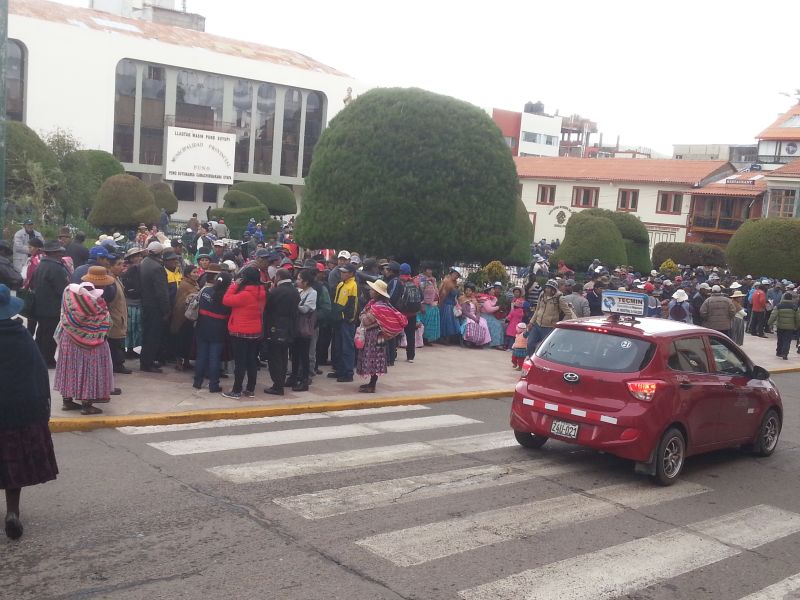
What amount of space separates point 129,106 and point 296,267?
154ft

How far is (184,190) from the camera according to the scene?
198 ft

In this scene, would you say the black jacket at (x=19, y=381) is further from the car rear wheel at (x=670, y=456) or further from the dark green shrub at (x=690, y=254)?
the dark green shrub at (x=690, y=254)

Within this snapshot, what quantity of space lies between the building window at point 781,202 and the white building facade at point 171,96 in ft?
104

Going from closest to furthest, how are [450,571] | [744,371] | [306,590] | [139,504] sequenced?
[306,590] → [450,571] → [139,504] → [744,371]

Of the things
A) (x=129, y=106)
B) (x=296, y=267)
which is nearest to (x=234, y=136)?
(x=129, y=106)

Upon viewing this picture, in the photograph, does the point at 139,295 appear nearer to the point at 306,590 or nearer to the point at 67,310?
the point at 67,310

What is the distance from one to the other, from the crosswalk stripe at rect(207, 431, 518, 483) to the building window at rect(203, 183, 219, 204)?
53.0m

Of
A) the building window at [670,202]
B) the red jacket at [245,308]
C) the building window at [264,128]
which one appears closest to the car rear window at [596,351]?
the red jacket at [245,308]

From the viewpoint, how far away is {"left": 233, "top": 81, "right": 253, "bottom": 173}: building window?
200 feet

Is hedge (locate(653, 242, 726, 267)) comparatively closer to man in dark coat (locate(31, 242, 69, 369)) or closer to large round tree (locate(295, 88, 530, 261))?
large round tree (locate(295, 88, 530, 261))

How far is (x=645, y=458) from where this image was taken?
336 inches

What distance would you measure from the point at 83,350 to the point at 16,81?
4885 centimetres

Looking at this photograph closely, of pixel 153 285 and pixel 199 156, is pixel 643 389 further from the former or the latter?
pixel 199 156

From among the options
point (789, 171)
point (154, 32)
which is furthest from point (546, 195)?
point (154, 32)
